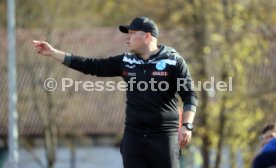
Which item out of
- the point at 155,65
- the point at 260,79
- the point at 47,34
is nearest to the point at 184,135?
the point at 155,65

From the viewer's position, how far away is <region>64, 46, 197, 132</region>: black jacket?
8484 mm

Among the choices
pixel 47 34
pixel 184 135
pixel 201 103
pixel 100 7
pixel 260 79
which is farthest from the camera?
pixel 47 34

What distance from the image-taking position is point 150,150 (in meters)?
8.50

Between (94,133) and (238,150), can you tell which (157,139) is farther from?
(94,133)

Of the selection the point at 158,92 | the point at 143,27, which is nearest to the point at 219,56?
the point at 143,27

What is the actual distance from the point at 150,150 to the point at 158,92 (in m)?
0.57

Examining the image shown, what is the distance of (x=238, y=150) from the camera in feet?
65.0

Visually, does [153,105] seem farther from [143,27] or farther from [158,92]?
[143,27]

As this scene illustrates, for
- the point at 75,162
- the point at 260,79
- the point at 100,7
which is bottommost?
the point at 75,162

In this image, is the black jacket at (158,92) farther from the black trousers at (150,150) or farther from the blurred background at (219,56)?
the blurred background at (219,56)

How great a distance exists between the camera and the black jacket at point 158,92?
334 inches

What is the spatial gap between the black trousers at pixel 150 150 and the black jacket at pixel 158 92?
0.30 ft

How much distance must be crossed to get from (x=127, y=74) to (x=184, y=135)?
2.94 ft

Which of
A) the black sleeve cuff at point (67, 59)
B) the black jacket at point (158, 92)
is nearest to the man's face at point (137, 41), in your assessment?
the black jacket at point (158, 92)
